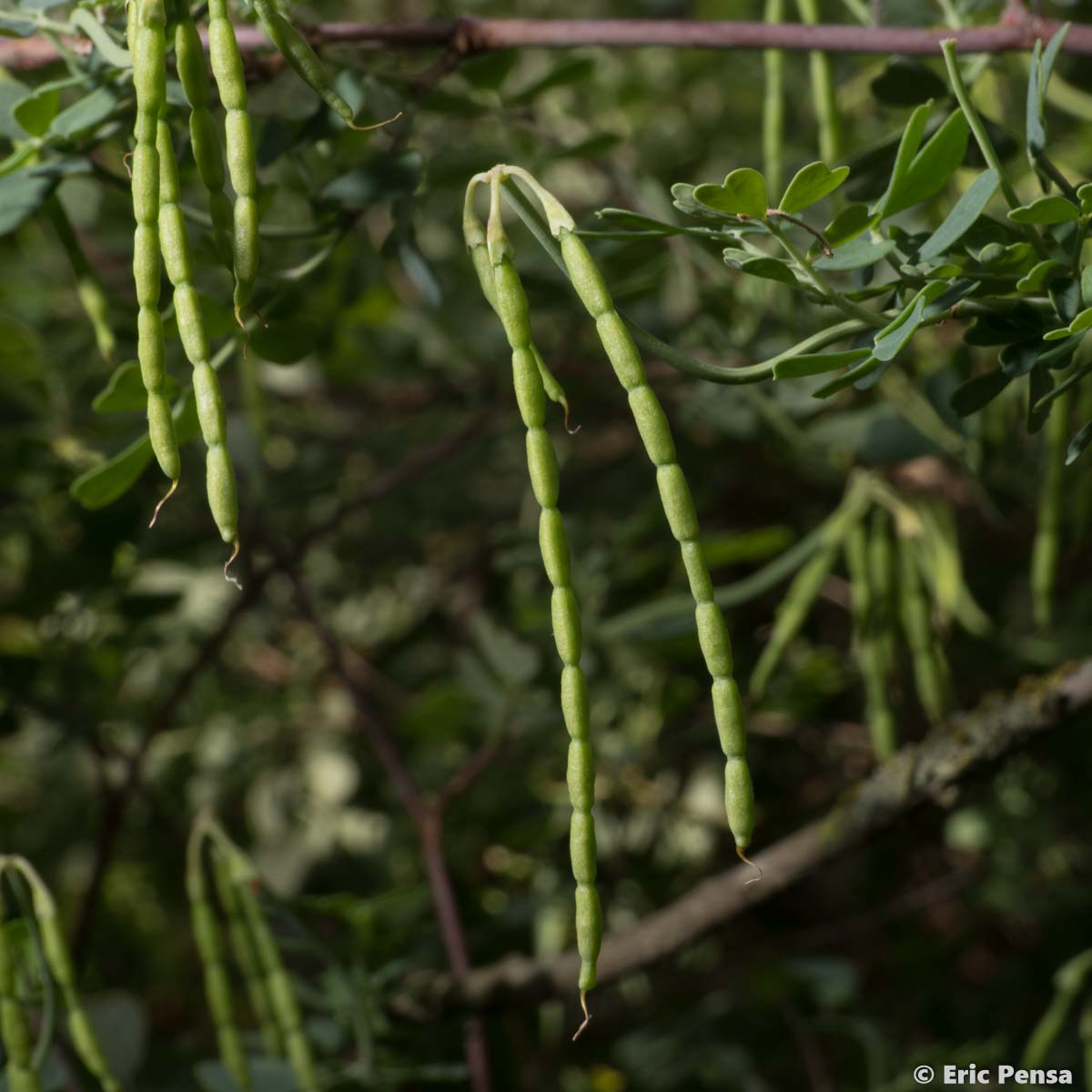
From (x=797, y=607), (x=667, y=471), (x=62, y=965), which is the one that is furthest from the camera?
(x=797, y=607)

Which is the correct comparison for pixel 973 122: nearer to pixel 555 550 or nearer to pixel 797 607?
pixel 555 550

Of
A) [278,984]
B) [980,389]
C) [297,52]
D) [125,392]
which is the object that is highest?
[297,52]

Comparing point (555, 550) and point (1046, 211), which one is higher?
point (1046, 211)

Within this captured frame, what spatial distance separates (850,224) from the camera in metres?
0.59

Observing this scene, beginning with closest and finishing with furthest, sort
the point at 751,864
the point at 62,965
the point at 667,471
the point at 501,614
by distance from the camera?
the point at 667,471 → the point at 751,864 → the point at 62,965 → the point at 501,614

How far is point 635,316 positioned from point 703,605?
26.2 inches

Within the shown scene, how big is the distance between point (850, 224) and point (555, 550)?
22 cm

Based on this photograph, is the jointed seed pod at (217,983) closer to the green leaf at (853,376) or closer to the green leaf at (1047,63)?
the green leaf at (853,376)

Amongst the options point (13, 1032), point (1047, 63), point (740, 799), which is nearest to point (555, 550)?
point (740, 799)

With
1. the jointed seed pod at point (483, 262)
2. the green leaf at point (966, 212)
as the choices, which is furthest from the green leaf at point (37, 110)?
the green leaf at point (966, 212)

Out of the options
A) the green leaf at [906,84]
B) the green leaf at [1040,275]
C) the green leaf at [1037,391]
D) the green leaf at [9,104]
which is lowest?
the green leaf at [1037,391]

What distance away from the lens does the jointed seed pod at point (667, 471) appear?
0.52m

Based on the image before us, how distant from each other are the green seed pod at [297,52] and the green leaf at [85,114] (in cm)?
13

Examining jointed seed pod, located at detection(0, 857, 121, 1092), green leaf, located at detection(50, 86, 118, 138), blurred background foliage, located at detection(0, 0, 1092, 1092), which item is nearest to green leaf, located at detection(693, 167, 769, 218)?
blurred background foliage, located at detection(0, 0, 1092, 1092)
